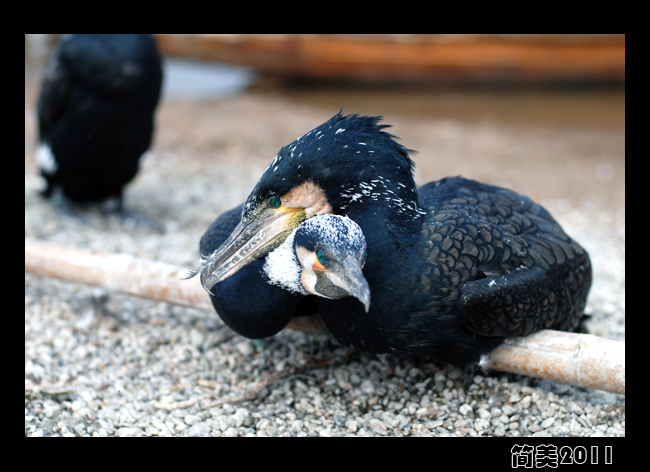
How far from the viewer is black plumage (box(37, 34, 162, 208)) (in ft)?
16.0

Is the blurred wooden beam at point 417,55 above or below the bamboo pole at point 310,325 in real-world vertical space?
above

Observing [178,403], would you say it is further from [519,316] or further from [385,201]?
[519,316]

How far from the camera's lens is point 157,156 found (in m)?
7.43

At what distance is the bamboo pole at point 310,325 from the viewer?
2.99 metres

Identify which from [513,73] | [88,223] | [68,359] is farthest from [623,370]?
[513,73]

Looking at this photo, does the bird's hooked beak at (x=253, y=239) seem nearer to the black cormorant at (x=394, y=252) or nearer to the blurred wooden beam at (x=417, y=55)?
the black cormorant at (x=394, y=252)

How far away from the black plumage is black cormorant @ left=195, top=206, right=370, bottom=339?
2.12 metres

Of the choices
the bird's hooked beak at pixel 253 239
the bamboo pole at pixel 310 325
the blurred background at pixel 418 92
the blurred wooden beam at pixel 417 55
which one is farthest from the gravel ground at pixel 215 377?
the blurred wooden beam at pixel 417 55

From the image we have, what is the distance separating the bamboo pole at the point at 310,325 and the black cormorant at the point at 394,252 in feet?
0.43

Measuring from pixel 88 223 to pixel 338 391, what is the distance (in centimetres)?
311

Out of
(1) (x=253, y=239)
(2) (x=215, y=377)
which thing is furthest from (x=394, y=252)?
(2) (x=215, y=377)

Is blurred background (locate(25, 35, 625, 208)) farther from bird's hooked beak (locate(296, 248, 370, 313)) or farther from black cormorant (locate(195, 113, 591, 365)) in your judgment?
bird's hooked beak (locate(296, 248, 370, 313))

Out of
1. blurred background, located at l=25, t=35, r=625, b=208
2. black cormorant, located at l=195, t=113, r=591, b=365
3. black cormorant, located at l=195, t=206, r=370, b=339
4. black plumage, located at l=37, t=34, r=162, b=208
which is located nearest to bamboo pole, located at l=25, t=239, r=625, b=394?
black cormorant, located at l=195, t=113, r=591, b=365

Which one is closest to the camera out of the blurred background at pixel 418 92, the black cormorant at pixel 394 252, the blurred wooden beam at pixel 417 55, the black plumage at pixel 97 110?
the black cormorant at pixel 394 252
